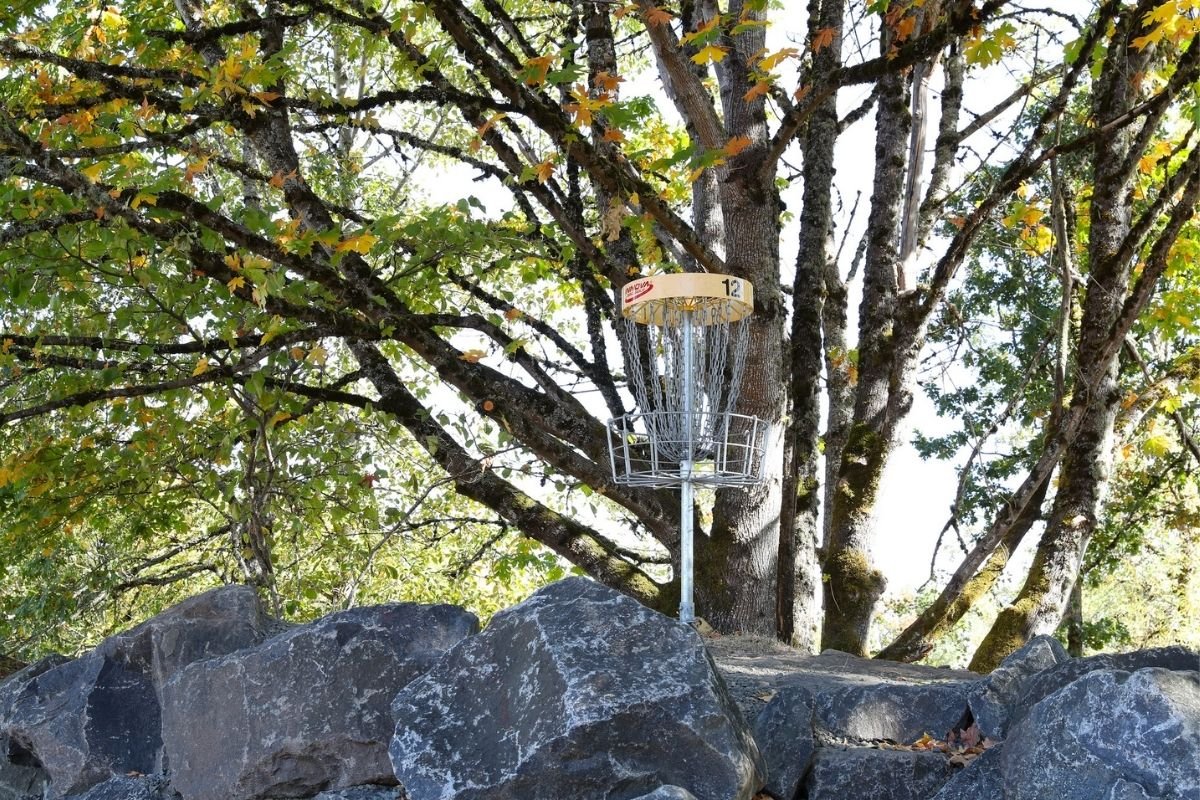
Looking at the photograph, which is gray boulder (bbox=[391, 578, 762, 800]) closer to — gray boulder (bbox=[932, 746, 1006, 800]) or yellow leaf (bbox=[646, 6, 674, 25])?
gray boulder (bbox=[932, 746, 1006, 800])

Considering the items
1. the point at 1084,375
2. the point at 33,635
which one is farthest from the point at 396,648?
the point at 33,635

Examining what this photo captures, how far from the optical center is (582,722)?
2.96 meters

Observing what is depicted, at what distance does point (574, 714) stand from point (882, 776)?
3.02 feet

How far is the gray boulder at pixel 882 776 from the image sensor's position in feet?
10.7

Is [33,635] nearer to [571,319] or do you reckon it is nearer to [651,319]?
[651,319]

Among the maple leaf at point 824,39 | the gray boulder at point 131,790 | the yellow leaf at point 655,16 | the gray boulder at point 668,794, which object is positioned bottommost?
the gray boulder at point 131,790

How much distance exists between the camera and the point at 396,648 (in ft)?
11.9

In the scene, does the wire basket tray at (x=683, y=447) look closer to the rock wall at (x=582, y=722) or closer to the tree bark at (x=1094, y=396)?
the rock wall at (x=582, y=722)

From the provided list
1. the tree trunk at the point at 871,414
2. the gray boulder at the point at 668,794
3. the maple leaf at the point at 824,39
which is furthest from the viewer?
the tree trunk at the point at 871,414

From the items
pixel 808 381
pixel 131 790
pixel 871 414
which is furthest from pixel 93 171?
pixel 871 414

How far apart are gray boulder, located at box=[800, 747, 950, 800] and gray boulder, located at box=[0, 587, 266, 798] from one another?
6.99ft

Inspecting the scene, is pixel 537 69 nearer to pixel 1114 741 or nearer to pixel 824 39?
pixel 824 39

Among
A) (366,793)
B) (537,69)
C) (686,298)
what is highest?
(537,69)

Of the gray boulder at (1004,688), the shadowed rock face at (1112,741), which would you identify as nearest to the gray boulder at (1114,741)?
the shadowed rock face at (1112,741)
